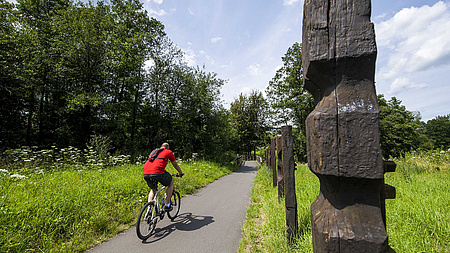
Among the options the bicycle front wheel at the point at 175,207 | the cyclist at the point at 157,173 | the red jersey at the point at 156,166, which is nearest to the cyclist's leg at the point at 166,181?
the cyclist at the point at 157,173

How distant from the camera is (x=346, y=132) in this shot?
2.32 ft

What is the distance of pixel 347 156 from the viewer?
0.69 metres

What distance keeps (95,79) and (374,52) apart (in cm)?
1746

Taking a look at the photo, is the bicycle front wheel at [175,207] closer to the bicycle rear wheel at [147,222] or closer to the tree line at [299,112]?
the bicycle rear wheel at [147,222]

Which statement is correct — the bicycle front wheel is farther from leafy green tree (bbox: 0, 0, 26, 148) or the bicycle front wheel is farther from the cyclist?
leafy green tree (bbox: 0, 0, 26, 148)

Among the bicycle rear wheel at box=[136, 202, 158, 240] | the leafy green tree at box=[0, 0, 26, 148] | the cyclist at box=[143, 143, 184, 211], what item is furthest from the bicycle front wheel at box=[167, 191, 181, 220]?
the leafy green tree at box=[0, 0, 26, 148]

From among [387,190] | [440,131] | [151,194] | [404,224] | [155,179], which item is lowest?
[151,194]

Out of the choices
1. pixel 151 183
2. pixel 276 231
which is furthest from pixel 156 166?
pixel 276 231

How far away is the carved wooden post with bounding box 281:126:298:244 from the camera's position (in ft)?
9.64

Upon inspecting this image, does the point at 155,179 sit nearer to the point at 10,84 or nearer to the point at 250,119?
the point at 10,84

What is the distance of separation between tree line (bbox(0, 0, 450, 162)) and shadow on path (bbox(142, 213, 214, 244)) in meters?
8.69

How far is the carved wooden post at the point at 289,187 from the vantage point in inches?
116

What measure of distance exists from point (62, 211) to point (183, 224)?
98.2 inches

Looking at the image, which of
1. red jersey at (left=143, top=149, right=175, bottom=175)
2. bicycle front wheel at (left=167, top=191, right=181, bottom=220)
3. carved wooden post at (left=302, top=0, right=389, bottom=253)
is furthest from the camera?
bicycle front wheel at (left=167, top=191, right=181, bottom=220)
